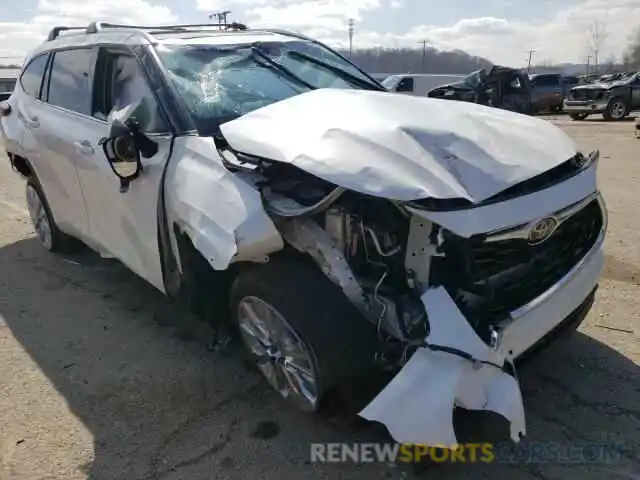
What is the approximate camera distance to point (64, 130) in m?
4.36

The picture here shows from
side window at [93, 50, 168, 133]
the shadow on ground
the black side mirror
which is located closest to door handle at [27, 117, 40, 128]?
side window at [93, 50, 168, 133]

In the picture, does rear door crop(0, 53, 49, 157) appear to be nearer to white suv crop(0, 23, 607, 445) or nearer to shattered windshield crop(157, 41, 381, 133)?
white suv crop(0, 23, 607, 445)

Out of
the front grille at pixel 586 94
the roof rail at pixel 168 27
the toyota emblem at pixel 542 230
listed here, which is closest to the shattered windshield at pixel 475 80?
the front grille at pixel 586 94

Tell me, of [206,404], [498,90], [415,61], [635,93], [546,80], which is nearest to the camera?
[206,404]

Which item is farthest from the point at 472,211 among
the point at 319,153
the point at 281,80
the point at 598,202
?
the point at 281,80

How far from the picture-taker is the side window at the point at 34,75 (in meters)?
5.14

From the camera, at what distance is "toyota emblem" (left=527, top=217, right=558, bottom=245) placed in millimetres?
2555

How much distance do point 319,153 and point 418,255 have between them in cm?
60

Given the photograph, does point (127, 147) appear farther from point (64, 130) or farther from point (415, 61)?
point (415, 61)

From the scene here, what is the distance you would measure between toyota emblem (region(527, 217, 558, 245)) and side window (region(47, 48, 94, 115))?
2.99 m

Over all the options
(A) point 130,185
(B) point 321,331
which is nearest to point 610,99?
(A) point 130,185

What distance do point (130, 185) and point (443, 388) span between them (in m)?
2.14

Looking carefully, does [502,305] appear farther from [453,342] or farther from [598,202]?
[598,202]

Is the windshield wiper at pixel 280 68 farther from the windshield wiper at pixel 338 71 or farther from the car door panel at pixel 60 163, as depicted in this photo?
the car door panel at pixel 60 163
